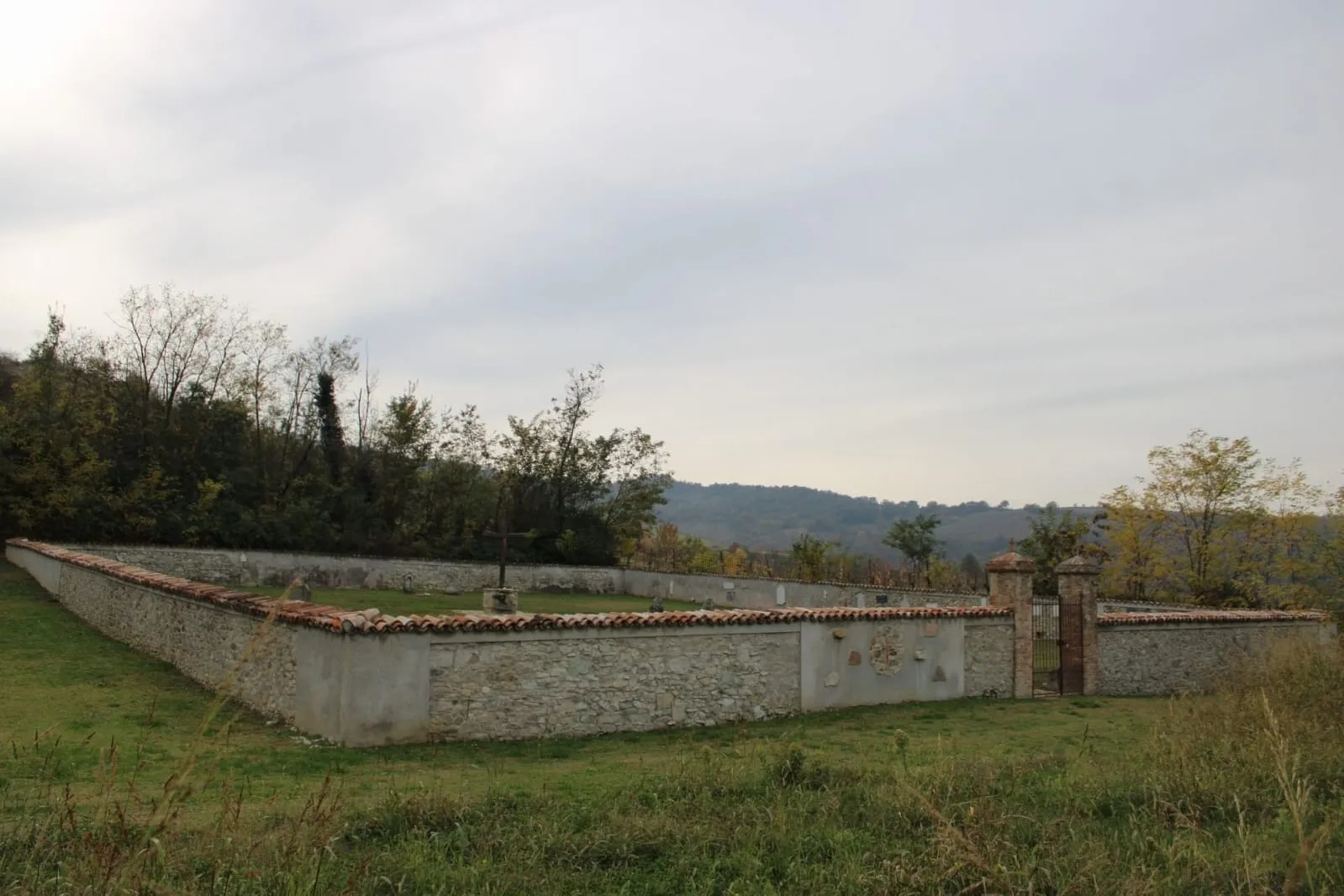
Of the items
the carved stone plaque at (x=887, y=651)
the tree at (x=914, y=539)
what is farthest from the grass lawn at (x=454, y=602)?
the tree at (x=914, y=539)

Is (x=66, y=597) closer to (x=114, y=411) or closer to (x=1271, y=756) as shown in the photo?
(x=114, y=411)

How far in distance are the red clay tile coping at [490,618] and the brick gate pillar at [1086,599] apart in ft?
5.05

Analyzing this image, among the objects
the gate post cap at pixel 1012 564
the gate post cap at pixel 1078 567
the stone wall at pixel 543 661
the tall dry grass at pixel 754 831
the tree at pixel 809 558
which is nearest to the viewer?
the tall dry grass at pixel 754 831

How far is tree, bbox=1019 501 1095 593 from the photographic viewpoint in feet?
98.9

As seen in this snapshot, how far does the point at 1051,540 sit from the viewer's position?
103 feet

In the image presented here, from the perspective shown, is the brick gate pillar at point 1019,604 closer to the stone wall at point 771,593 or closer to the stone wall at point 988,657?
the stone wall at point 988,657

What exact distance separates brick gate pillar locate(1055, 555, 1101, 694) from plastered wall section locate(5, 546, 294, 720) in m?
14.2

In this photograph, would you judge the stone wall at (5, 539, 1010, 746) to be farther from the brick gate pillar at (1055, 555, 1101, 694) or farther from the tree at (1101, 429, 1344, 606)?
the tree at (1101, 429, 1344, 606)

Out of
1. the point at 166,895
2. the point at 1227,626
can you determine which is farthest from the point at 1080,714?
the point at 166,895

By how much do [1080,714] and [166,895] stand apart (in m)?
14.7

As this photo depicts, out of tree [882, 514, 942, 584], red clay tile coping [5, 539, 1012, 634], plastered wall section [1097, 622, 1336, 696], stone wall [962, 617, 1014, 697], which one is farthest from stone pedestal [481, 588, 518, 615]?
tree [882, 514, 942, 584]

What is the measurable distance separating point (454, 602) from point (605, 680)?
17.7 meters

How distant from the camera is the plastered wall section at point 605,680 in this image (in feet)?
36.9

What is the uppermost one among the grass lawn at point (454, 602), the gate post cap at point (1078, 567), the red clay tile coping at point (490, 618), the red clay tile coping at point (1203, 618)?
the gate post cap at point (1078, 567)
